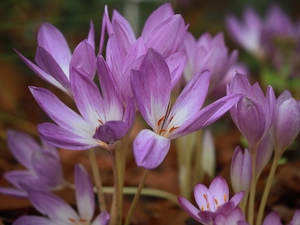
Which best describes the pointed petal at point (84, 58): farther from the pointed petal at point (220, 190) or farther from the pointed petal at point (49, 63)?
the pointed petal at point (220, 190)

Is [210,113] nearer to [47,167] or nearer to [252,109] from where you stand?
[252,109]

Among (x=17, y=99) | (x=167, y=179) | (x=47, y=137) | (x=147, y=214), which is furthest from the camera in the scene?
(x=17, y=99)

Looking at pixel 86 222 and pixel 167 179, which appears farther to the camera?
pixel 167 179

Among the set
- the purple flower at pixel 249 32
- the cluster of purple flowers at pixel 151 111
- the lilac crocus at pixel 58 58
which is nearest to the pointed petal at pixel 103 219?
the cluster of purple flowers at pixel 151 111

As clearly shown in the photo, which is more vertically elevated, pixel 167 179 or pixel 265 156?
pixel 265 156

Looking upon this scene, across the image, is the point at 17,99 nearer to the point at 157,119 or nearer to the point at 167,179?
the point at 167,179

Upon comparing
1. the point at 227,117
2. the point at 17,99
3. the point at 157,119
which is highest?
the point at 157,119

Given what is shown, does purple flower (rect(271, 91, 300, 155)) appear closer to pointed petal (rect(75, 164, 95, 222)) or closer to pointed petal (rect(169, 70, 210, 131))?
pointed petal (rect(169, 70, 210, 131))

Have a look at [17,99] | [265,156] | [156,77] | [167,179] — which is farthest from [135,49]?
[17,99]
